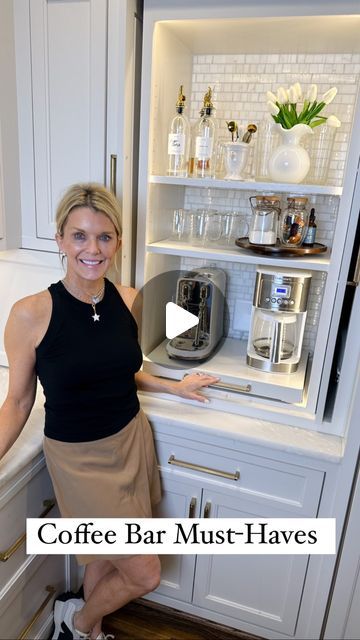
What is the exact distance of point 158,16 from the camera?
1224mm

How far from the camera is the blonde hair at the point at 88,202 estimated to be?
1.16 m

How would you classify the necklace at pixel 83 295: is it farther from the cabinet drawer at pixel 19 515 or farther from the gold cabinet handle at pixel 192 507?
the gold cabinet handle at pixel 192 507

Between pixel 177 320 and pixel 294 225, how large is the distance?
0.54 metres

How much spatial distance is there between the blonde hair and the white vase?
0.49 meters

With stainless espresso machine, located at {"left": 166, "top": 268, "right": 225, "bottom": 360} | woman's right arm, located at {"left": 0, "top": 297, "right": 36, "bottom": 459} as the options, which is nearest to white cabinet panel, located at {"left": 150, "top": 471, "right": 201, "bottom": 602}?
stainless espresso machine, located at {"left": 166, "top": 268, "right": 225, "bottom": 360}

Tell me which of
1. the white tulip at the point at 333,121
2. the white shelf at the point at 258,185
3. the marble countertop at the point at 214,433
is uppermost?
the white tulip at the point at 333,121

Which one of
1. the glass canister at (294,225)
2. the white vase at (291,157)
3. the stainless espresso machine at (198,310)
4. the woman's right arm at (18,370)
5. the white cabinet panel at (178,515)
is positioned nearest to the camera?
the woman's right arm at (18,370)

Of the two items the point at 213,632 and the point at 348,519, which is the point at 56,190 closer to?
the point at 348,519

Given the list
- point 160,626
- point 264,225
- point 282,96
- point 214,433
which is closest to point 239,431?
point 214,433

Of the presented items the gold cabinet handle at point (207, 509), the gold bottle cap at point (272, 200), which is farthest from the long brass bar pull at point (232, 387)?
the gold bottle cap at point (272, 200)

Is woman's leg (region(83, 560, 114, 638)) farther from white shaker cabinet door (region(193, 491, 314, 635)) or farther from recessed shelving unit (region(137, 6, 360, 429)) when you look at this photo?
recessed shelving unit (region(137, 6, 360, 429))

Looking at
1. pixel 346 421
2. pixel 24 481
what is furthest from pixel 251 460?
pixel 24 481

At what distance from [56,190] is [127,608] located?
5.06ft

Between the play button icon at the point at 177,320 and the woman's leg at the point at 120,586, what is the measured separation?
0.74 m
